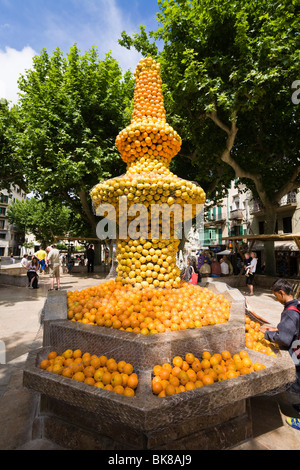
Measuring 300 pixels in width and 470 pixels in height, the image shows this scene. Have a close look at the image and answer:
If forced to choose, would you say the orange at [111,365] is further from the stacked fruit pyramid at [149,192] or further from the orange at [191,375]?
the stacked fruit pyramid at [149,192]

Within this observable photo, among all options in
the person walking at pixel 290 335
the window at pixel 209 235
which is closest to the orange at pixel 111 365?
the person walking at pixel 290 335

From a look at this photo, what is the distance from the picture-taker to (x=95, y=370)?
2.38 m

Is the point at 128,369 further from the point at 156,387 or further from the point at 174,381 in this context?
the point at 174,381

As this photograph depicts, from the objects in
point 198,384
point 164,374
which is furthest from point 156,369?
point 198,384

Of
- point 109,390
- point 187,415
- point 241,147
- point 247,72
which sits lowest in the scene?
point 187,415

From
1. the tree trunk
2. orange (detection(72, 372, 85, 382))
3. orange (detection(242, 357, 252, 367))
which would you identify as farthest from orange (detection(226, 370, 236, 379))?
the tree trunk

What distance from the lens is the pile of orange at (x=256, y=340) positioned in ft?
9.71

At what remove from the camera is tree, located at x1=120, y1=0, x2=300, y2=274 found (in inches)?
375

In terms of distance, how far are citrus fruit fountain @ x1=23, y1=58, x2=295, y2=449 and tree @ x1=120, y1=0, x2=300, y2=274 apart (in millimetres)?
7734

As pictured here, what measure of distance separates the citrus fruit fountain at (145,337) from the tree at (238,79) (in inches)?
304
